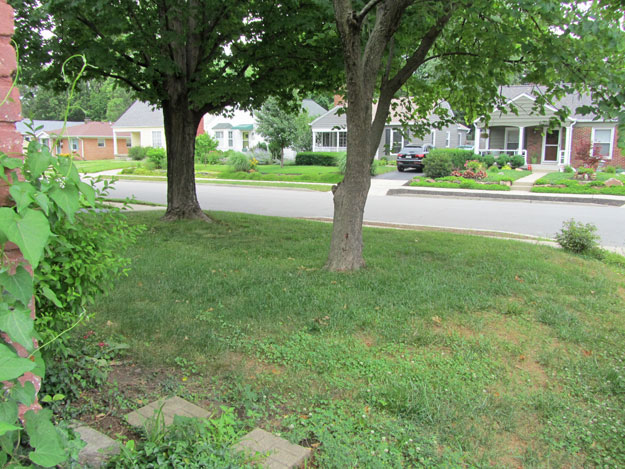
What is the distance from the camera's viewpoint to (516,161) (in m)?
31.1

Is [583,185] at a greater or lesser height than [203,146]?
lesser

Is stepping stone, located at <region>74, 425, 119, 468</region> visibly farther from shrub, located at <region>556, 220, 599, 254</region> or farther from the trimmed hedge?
the trimmed hedge

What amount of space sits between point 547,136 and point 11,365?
34904 mm

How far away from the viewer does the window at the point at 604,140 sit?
28.8 m

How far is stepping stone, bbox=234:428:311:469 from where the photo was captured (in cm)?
264

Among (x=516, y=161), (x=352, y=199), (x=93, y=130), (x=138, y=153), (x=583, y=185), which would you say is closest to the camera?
(x=352, y=199)

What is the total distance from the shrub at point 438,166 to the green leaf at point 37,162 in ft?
82.7

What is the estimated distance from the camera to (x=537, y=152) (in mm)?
32531

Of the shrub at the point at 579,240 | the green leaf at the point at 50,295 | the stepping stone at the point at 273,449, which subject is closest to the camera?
the green leaf at the point at 50,295

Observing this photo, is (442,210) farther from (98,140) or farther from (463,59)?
(98,140)

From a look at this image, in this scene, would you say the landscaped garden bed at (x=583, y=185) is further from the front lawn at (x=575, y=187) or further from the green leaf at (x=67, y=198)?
the green leaf at (x=67, y=198)

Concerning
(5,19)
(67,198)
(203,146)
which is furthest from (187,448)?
(203,146)

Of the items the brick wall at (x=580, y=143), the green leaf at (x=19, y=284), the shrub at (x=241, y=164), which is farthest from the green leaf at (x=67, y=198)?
the brick wall at (x=580, y=143)

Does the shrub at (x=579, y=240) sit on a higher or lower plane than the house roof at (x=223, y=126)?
lower
